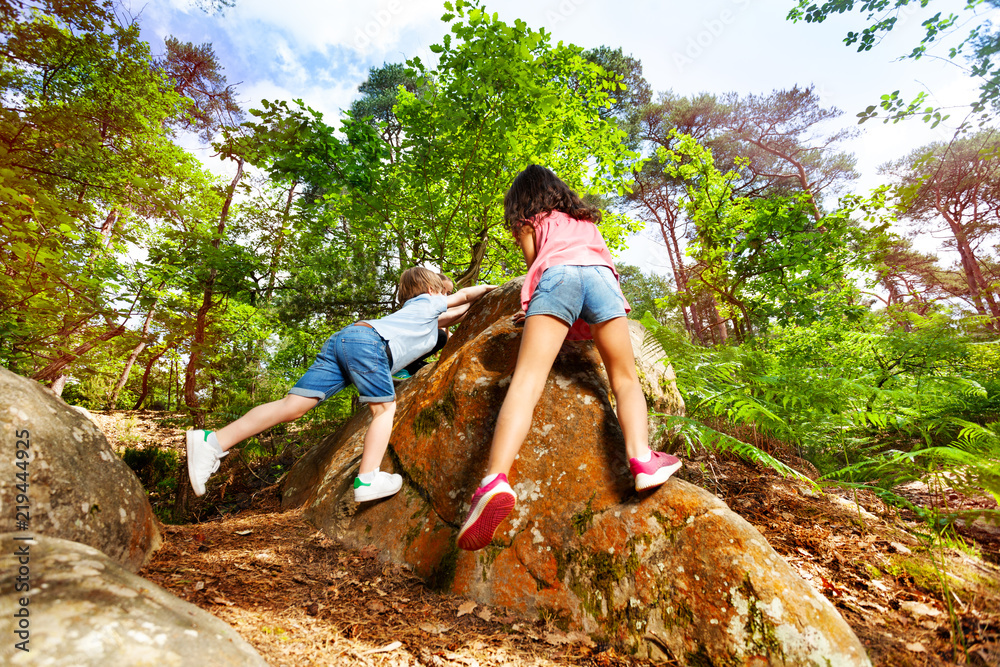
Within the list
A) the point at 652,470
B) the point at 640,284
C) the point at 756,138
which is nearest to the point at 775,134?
the point at 756,138

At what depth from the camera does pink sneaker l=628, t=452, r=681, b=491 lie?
5.96 feet

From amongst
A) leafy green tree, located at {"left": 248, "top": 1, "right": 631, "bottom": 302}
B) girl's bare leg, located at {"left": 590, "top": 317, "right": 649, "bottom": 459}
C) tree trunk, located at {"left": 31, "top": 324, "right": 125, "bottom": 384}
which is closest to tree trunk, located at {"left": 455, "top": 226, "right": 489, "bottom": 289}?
leafy green tree, located at {"left": 248, "top": 1, "right": 631, "bottom": 302}

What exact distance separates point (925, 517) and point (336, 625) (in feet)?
9.83

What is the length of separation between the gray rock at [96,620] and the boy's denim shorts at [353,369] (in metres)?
1.54

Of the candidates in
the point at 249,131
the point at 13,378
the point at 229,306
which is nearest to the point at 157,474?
the point at 229,306

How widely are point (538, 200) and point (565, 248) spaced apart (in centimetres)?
42

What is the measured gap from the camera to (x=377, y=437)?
257cm

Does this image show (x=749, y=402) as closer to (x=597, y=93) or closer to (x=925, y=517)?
(x=925, y=517)

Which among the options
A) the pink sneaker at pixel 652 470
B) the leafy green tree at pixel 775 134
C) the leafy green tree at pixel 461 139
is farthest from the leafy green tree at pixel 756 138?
the pink sneaker at pixel 652 470

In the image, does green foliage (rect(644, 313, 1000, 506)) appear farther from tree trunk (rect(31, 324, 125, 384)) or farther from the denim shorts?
tree trunk (rect(31, 324, 125, 384))

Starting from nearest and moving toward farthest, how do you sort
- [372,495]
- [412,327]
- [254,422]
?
[372,495]
[254,422]
[412,327]

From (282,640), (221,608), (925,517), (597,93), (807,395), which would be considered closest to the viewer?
(282,640)

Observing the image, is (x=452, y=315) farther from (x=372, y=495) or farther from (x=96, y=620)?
(x=96, y=620)

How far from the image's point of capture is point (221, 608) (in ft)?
5.35
